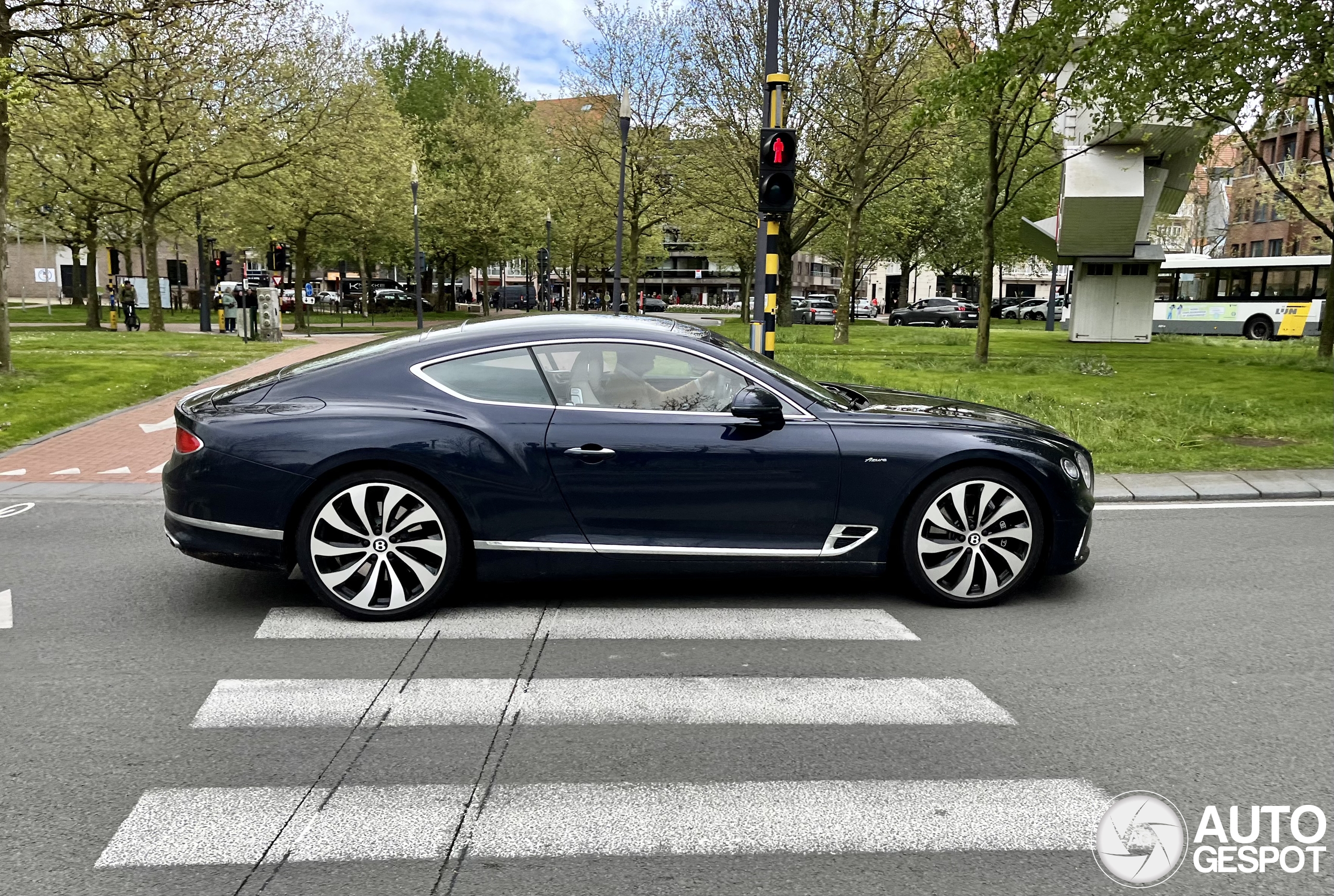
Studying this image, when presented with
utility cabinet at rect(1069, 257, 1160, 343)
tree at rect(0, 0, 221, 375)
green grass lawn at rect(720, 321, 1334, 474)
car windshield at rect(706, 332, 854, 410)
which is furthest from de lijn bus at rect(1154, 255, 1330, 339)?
car windshield at rect(706, 332, 854, 410)

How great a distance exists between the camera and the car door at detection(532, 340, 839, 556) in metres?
4.88

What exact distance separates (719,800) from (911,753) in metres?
0.77

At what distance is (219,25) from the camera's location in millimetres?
19578

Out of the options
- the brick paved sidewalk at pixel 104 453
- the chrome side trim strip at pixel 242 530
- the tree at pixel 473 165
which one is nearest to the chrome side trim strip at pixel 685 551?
the chrome side trim strip at pixel 242 530

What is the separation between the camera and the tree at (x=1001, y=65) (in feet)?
49.7

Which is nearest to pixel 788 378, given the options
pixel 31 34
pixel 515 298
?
pixel 31 34

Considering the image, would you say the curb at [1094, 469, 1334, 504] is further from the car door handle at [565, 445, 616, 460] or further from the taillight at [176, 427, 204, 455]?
the taillight at [176, 427, 204, 455]

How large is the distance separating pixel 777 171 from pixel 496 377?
658 centimetres

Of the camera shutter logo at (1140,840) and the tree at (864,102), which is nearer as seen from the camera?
the camera shutter logo at (1140,840)

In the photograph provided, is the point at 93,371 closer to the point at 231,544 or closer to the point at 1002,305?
the point at 231,544

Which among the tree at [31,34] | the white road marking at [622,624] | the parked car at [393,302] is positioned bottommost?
the white road marking at [622,624]

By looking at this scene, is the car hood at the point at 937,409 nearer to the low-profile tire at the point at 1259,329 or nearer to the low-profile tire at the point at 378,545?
the low-profile tire at the point at 378,545

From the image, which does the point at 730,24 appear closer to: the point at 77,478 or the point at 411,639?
the point at 77,478

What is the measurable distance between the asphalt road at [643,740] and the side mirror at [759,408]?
3.24ft
